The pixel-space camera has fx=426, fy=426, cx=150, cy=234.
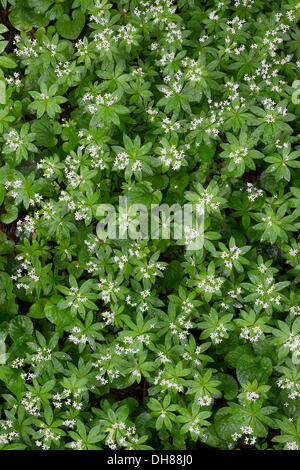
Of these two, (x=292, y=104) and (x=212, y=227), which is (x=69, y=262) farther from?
(x=292, y=104)

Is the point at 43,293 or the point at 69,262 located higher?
the point at 69,262

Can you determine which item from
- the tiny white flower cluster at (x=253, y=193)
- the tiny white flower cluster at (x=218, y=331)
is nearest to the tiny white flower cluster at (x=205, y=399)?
the tiny white flower cluster at (x=218, y=331)

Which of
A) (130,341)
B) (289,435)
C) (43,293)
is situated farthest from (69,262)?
(289,435)

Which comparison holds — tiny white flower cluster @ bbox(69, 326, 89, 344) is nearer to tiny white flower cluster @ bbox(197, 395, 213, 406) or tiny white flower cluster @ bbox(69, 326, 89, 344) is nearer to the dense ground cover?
the dense ground cover

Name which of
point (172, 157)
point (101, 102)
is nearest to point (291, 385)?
point (172, 157)

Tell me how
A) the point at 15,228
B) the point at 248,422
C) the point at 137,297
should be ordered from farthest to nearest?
the point at 15,228
the point at 137,297
the point at 248,422

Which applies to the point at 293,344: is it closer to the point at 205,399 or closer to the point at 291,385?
the point at 291,385

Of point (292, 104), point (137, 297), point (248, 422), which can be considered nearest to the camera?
point (248, 422)

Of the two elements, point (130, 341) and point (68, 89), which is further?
point (68, 89)
